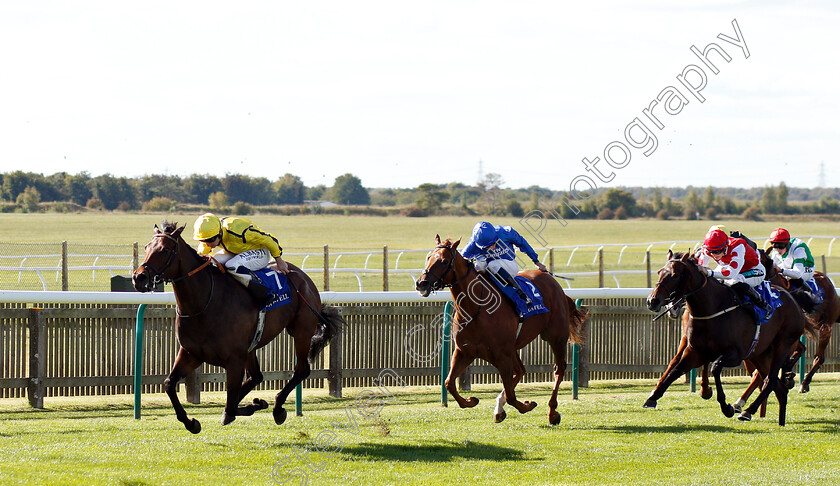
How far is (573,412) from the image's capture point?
895cm

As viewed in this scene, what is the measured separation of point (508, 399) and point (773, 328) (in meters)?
2.59

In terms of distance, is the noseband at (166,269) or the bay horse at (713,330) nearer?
the noseband at (166,269)

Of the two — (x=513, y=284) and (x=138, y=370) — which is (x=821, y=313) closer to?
(x=513, y=284)

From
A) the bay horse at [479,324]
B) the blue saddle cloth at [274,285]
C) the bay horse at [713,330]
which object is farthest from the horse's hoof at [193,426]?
the bay horse at [713,330]

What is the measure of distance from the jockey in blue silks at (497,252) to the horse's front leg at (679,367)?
1.33 meters

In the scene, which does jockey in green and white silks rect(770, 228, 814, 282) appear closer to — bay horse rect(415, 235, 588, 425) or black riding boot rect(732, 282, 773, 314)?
black riding boot rect(732, 282, 773, 314)

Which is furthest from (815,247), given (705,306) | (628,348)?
(705,306)

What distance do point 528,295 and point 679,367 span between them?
1430mm

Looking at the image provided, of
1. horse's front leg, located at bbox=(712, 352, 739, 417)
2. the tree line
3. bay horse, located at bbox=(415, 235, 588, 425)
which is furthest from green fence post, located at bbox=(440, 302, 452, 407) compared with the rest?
the tree line

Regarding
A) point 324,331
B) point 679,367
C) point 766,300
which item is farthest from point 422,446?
point 766,300

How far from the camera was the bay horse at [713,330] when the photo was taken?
26.1 ft

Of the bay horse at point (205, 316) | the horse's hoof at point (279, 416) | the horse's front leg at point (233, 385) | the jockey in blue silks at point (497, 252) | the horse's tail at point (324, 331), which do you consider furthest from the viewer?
the jockey in blue silks at point (497, 252)

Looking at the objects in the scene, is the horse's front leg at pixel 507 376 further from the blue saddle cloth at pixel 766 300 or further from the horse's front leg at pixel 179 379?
the horse's front leg at pixel 179 379

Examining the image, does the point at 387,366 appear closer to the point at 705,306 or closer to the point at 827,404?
the point at 705,306
